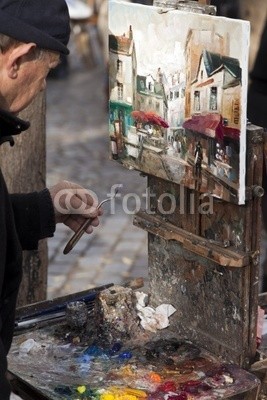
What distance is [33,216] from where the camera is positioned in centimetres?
285

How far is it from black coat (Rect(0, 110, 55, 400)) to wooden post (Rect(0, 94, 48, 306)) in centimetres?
119

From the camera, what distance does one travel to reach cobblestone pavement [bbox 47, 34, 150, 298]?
5910 mm

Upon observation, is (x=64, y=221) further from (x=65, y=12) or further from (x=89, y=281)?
(x=89, y=281)

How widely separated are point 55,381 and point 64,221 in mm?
483

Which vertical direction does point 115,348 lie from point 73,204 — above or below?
below

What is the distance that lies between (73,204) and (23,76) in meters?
0.65

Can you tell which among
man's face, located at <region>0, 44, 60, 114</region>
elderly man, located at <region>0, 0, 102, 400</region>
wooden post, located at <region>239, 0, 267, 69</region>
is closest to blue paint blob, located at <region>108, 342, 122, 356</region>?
elderly man, located at <region>0, 0, 102, 400</region>

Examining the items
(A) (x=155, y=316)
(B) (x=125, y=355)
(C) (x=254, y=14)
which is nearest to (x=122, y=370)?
(B) (x=125, y=355)

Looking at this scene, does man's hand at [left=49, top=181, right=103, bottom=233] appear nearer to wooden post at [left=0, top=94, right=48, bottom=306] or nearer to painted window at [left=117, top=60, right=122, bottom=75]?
painted window at [left=117, top=60, right=122, bottom=75]

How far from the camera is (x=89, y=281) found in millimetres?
5762

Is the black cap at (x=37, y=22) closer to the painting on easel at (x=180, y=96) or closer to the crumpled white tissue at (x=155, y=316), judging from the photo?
the painting on easel at (x=180, y=96)

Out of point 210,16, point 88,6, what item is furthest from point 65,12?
point 88,6

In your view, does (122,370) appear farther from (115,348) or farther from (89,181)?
(89,181)

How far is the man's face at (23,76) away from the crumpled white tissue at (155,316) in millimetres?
990
